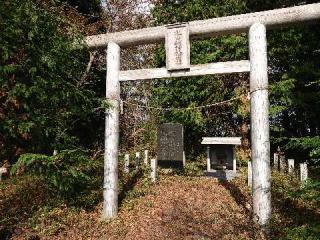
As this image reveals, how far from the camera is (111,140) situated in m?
8.43

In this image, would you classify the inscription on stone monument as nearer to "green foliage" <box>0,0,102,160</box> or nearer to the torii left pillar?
the torii left pillar

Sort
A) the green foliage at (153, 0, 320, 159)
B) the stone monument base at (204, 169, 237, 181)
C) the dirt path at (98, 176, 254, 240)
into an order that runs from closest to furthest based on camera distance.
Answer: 1. the dirt path at (98, 176, 254, 240)
2. the stone monument base at (204, 169, 237, 181)
3. the green foliage at (153, 0, 320, 159)

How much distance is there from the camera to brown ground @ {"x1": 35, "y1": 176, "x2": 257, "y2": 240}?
24.1 ft

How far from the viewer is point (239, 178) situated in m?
11.6

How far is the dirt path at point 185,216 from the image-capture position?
7.31m

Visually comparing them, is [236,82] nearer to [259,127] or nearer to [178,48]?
[178,48]

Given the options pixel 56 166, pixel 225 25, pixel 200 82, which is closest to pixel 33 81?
pixel 56 166

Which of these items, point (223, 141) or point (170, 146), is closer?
point (170, 146)

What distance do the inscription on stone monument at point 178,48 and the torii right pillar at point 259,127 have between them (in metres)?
1.48

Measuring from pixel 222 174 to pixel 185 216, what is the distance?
13.3 ft

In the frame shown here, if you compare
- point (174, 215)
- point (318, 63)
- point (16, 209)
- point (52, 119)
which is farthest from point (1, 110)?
point (318, 63)

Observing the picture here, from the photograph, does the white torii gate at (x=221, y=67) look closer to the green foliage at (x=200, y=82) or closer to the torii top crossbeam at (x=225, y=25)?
the torii top crossbeam at (x=225, y=25)

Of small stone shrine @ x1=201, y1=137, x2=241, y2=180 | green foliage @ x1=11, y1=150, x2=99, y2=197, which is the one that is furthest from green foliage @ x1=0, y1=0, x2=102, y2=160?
small stone shrine @ x1=201, y1=137, x2=241, y2=180

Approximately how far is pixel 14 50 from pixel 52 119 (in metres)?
1.61
